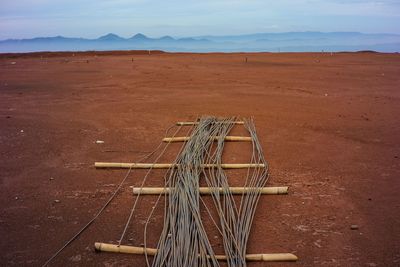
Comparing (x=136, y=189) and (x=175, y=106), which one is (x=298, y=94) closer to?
(x=175, y=106)

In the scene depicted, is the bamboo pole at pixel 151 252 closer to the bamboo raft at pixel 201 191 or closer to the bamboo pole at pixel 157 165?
the bamboo raft at pixel 201 191

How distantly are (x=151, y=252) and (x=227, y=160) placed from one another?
197 centimetres

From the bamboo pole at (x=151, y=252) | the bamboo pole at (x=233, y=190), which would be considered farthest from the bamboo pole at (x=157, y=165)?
the bamboo pole at (x=151, y=252)

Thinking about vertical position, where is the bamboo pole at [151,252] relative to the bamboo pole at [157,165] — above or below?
below

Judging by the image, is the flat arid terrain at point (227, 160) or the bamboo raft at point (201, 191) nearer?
the bamboo raft at point (201, 191)

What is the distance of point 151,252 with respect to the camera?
2928 millimetres

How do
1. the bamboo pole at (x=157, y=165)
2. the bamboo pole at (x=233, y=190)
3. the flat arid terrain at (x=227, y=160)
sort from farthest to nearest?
the bamboo pole at (x=157, y=165)
the bamboo pole at (x=233, y=190)
the flat arid terrain at (x=227, y=160)

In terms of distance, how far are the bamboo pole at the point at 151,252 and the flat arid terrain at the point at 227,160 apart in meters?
0.05

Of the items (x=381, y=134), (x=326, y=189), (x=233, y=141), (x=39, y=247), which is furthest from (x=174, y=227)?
(x=381, y=134)

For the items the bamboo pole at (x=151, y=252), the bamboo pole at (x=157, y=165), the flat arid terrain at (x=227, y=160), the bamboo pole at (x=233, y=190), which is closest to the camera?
the bamboo pole at (x=151, y=252)

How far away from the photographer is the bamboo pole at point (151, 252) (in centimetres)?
284

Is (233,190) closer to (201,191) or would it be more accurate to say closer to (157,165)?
(201,191)

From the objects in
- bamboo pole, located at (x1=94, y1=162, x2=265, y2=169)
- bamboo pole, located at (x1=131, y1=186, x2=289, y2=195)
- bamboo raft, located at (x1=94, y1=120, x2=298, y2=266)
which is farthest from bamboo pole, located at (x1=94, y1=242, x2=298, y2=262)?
bamboo pole, located at (x1=94, y1=162, x2=265, y2=169)

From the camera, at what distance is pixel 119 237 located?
10.4 feet
